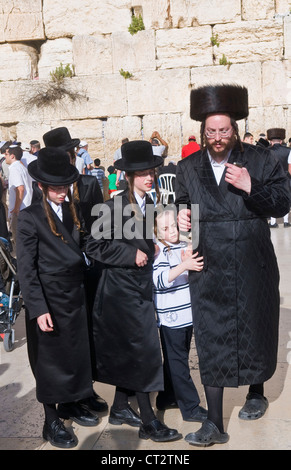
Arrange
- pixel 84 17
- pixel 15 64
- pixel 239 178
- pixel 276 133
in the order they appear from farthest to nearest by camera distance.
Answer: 1. pixel 15 64
2. pixel 84 17
3. pixel 276 133
4. pixel 239 178

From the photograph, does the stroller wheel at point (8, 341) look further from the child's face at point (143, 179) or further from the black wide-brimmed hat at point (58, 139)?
the child's face at point (143, 179)

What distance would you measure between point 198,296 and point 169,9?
12527 mm

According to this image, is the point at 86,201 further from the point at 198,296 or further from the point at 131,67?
the point at 131,67

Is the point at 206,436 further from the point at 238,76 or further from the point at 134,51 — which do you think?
the point at 134,51

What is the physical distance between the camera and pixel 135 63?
14945mm

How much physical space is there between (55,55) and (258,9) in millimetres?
4945

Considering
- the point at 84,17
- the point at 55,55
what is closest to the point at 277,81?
the point at 84,17

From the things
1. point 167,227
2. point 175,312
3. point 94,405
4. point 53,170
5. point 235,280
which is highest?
point 53,170

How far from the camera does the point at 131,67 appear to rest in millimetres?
15000

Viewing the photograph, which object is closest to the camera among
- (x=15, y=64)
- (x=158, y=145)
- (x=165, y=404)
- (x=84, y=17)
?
(x=165, y=404)

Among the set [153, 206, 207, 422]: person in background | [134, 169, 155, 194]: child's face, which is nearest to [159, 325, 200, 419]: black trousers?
[153, 206, 207, 422]: person in background

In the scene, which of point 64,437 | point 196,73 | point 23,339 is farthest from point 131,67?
point 64,437

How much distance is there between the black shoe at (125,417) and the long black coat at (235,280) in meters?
0.57

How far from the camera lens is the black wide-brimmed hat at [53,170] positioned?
11.9 ft
